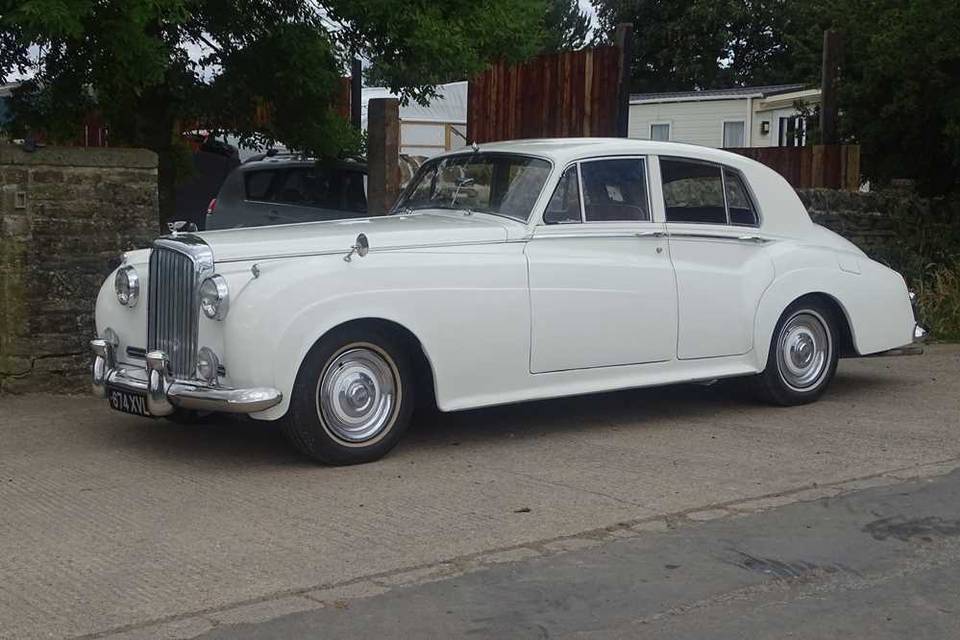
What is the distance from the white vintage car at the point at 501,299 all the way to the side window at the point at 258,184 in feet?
20.7

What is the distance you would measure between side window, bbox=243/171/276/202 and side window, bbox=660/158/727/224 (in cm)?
715

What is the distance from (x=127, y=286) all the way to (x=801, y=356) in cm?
445

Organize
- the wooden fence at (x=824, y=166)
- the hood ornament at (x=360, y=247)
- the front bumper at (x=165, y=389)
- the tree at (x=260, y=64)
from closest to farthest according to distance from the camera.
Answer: the front bumper at (x=165, y=389), the hood ornament at (x=360, y=247), the tree at (x=260, y=64), the wooden fence at (x=824, y=166)

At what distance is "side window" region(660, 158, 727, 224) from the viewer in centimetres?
877

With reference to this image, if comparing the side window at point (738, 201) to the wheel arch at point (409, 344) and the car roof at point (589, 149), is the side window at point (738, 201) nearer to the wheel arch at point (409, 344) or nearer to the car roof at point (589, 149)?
the car roof at point (589, 149)

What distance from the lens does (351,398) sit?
734cm

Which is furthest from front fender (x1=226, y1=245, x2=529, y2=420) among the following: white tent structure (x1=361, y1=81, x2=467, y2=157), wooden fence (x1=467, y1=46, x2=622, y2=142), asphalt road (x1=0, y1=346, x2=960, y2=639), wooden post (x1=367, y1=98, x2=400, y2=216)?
white tent structure (x1=361, y1=81, x2=467, y2=157)

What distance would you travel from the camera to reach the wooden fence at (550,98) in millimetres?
12328

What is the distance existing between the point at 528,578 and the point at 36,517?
8.01 feet

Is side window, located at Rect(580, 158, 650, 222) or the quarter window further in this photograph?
the quarter window

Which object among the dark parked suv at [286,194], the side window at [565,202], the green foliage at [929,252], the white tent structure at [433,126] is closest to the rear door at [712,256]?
the side window at [565,202]

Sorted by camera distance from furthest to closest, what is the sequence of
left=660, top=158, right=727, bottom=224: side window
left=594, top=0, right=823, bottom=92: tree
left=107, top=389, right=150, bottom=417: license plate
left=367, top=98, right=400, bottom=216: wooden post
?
left=594, top=0, right=823, bottom=92: tree, left=367, top=98, right=400, bottom=216: wooden post, left=660, top=158, right=727, bottom=224: side window, left=107, top=389, right=150, bottom=417: license plate

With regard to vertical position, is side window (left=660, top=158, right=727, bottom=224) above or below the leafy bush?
above

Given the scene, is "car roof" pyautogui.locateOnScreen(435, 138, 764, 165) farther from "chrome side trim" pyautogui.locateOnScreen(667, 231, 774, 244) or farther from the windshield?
"chrome side trim" pyautogui.locateOnScreen(667, 231, 774, 244)
